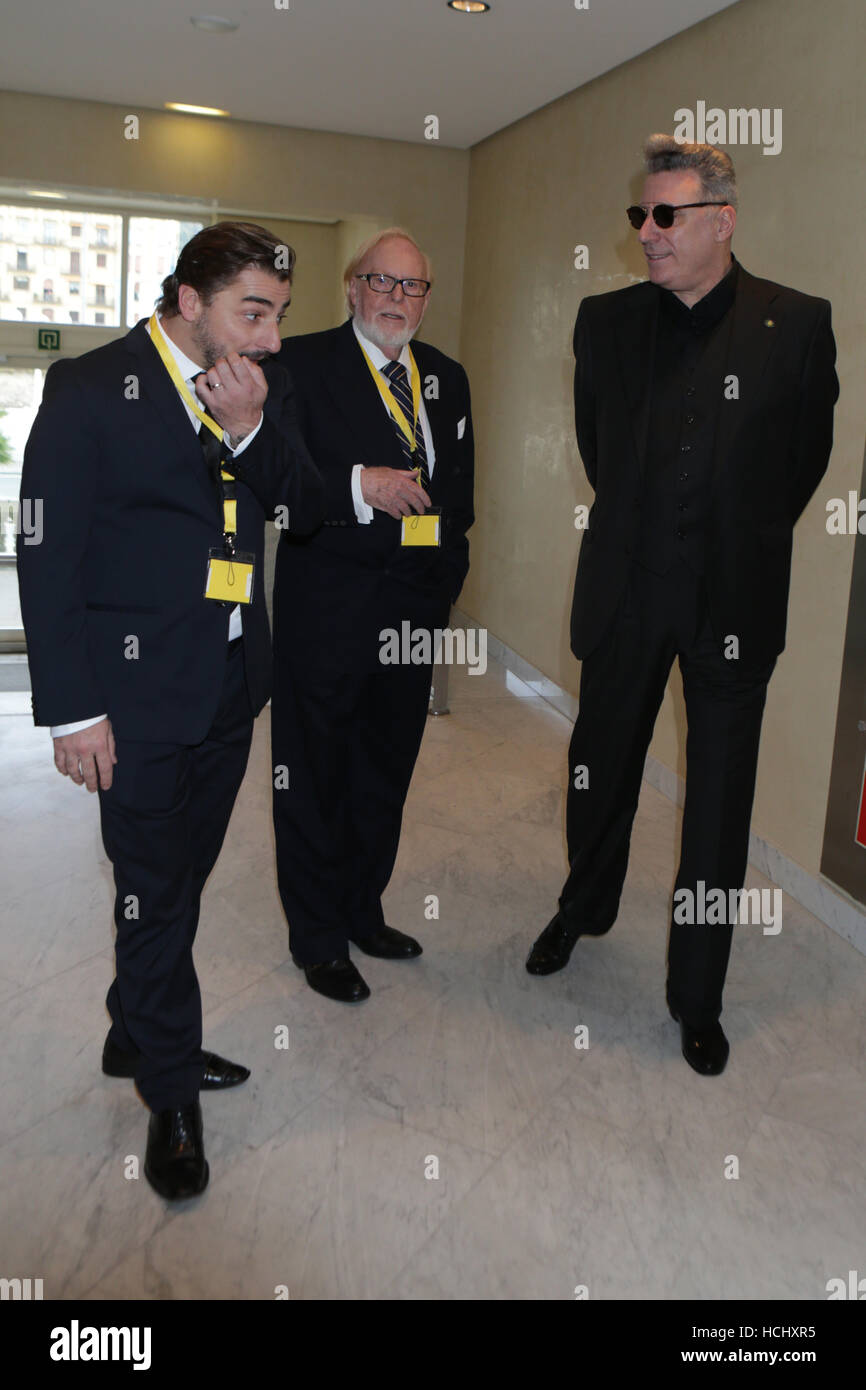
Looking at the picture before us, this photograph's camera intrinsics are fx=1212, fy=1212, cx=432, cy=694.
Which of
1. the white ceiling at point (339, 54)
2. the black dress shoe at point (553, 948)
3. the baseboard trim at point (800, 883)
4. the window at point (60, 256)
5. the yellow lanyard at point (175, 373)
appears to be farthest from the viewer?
the window at point (60, 256)

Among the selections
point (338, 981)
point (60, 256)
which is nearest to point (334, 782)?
point (338, 981)

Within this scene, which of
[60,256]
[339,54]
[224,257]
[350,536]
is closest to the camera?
[224,257]

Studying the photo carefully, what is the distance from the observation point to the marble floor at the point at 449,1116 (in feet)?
6.64

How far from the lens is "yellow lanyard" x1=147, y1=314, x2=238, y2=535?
6.54 ft

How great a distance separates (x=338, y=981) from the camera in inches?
113

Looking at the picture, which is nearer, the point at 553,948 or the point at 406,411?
the point at 406,411

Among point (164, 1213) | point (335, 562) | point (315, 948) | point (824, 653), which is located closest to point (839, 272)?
point (824, 653)

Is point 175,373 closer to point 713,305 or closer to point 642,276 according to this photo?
point 713,305

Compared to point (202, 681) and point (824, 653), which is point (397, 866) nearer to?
point (824, 653)

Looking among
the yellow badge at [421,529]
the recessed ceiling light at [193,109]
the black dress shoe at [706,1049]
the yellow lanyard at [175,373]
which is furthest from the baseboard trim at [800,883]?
the recessed ceiling light at [193,109]

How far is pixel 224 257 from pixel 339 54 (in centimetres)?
369

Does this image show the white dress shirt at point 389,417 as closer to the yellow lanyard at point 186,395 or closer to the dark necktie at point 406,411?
the dark necktie at point 406,411

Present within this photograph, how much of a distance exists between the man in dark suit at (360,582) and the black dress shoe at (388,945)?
0.54ft
